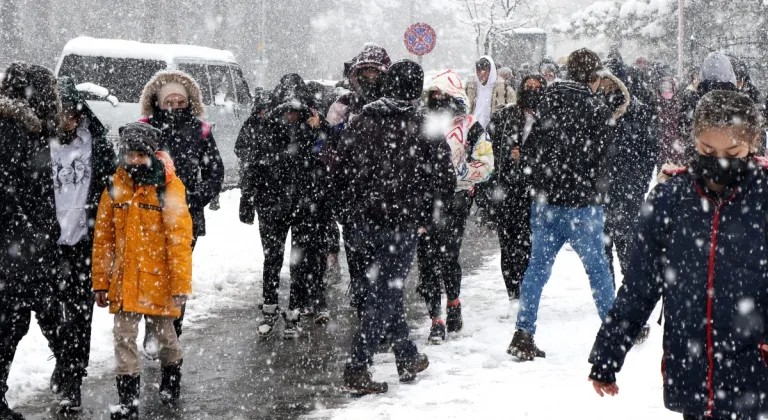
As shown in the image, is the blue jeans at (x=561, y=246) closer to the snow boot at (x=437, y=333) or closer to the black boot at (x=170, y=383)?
the snow boot at (x=437, y=333)

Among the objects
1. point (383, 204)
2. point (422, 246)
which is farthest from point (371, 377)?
point (422, 246)

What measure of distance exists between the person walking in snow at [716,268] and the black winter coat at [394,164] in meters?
2.28

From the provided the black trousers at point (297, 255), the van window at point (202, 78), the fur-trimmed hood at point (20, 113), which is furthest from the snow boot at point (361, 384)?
the van window at point (202, 78)

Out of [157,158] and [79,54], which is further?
[79,54]

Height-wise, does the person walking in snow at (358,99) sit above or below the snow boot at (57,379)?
above

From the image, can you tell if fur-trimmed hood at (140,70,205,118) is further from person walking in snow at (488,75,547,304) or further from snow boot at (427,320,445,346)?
person walking in snow at (488,75,547,304)

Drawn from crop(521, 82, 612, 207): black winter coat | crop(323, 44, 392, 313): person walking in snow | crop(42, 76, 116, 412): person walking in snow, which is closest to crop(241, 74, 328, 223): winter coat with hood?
crop(323, 44, 392, 313): person walking in snow

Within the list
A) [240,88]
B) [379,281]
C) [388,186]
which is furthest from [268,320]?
[240,88]

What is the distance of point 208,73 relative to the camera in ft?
49.5

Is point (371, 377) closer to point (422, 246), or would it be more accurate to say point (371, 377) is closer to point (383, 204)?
point (383, 204)

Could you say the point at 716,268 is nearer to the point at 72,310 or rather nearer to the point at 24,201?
the point at 24,201

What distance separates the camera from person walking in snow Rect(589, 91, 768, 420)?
308 cm

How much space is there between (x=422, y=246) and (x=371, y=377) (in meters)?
1.47

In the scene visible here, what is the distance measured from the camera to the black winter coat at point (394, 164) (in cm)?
542
